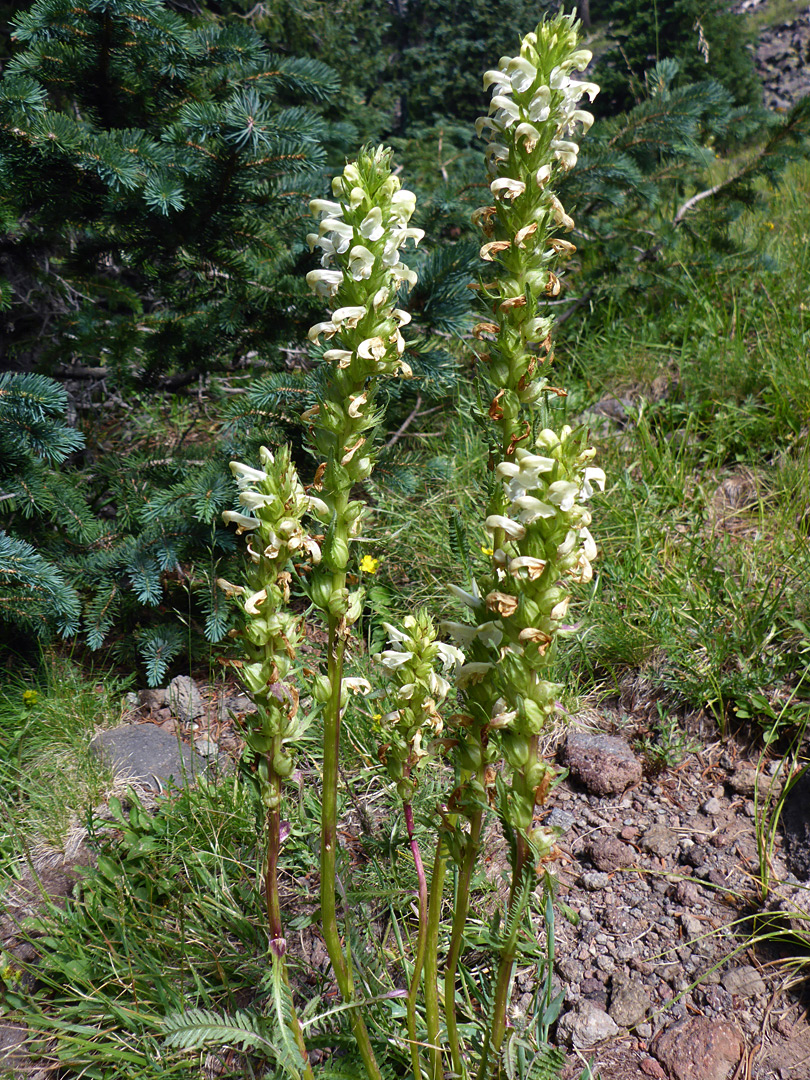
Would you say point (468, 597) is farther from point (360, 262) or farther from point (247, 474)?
point (360, 262)

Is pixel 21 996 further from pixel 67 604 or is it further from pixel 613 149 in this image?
pixel 613 149

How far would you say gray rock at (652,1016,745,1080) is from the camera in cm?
164

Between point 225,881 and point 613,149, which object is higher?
point 613,149

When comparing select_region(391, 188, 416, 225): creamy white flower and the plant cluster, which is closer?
the plant cluster

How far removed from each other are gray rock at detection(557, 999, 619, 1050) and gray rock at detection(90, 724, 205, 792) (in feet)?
4.46

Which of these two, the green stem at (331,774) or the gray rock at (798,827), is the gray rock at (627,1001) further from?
the green stem at (331,774)

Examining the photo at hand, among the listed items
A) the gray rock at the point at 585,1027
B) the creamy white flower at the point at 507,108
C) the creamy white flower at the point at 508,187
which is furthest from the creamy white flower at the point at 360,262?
the gray rock at the point at 585,1027

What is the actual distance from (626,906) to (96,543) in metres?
2.27

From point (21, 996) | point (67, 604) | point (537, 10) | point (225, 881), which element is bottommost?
point (21, 996)

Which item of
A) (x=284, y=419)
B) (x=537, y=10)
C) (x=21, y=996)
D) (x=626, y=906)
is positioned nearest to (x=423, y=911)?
(x=626, y=906)

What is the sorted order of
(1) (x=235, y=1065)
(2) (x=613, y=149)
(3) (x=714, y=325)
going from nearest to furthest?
(1) (x=235, y=1065) → (2) (x=613, y=149) → (3) (x=714, y=325)

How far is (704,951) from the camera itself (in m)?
1.90

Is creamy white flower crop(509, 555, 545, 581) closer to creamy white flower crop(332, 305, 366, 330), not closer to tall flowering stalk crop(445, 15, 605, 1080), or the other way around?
tall flowering stalk crop(445, 15, 605, 1080)

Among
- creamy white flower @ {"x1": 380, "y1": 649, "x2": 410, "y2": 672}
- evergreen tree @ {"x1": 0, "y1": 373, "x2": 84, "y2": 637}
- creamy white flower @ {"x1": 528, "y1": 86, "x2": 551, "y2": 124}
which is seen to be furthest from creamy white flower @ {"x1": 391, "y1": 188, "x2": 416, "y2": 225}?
evergreen tree @ {"x1": 0, "y1": 373, "x2": 84, "y2": 637}
